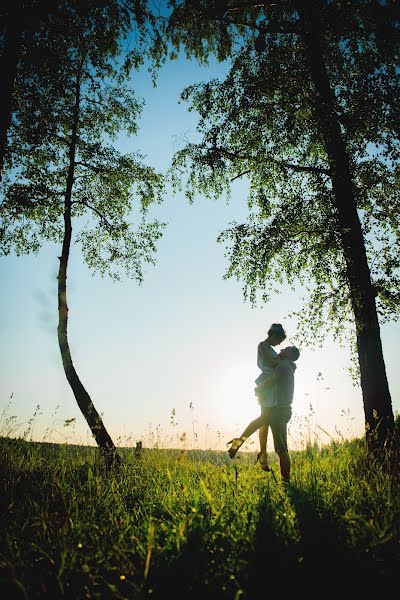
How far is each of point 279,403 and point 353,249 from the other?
10.9 feet

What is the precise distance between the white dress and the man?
1.0 inches

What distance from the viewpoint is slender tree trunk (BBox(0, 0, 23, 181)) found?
5.68m

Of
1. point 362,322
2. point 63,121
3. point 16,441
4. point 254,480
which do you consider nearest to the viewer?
point 254,480

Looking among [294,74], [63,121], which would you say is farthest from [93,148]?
[294,74]

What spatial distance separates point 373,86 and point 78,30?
6.06m

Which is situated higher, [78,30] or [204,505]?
[78,30]

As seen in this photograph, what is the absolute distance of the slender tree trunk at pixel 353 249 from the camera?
5.92m

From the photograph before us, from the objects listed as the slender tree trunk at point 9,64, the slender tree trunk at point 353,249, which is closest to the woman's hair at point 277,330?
the slender tree trunk at point 353,249

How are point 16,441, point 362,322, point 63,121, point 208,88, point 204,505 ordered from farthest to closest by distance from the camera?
point 63,121
point 208,88
point 16,441
point 362,322
point 204,505

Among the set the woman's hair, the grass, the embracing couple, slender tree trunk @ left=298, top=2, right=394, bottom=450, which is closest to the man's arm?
the embracing couple

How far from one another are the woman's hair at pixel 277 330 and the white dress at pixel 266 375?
0.94 feet

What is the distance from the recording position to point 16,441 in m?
7.02

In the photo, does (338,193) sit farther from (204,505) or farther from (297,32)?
(204,505)

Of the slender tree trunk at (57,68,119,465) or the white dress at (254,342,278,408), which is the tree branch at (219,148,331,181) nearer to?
the white dress at (254,342,278,408)
